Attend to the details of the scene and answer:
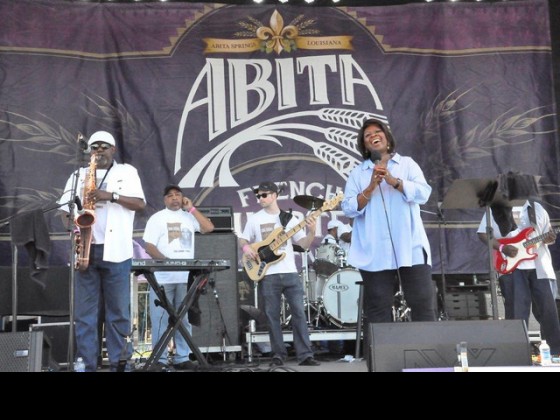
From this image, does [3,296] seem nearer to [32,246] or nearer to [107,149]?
[32,246]

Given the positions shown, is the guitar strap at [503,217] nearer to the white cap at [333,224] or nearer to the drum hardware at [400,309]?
the drum hardware at [400,309]

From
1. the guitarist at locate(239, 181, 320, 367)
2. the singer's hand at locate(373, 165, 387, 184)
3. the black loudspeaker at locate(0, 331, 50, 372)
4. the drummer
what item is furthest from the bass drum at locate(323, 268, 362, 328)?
the black loudspeaker at locate(0, 331, 50, 372)

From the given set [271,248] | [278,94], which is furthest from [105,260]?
[278,94]

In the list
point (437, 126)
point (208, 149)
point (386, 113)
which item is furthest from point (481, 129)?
point (208, 149)

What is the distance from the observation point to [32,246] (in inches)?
240

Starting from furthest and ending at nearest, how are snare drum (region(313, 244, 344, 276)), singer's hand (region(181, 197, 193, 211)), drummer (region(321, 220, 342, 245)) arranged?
1. drummer (region(321, 220, 342, 245))
2. snare drum (region(313, 244, 344, 276))
3. singer's hand (region(181, 197, 193, 211))

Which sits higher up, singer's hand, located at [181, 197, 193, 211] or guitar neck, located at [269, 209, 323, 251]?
singer's hand, located at [181, 197, 193, 211]

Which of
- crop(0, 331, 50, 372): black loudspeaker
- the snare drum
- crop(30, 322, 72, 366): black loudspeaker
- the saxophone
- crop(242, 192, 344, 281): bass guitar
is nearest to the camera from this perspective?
crop(0, 331, 50, 372): black loudspeaker

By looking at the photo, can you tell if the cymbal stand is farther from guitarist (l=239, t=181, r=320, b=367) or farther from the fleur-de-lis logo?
the fleur-de-lis logo

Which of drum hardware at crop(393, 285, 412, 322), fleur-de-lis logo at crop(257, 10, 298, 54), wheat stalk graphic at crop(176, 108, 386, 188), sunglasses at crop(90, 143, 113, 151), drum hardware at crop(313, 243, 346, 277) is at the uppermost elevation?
fleur-de-lis logo at crop(257, 10, 298, 54)

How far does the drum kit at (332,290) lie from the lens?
863 centimetres

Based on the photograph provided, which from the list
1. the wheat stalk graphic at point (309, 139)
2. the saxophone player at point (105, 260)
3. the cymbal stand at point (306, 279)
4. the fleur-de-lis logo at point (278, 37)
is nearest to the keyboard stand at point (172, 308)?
the saxophone player at point (105, 260)

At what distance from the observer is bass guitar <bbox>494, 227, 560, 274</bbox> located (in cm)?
710

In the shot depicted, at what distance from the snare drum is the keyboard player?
1758 millimetres
